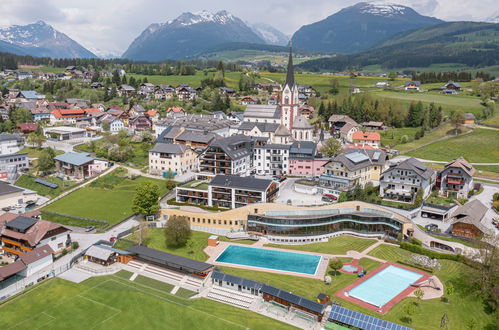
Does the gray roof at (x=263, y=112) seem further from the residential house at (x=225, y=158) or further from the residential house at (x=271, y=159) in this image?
the residential house at (x=225, y=158)

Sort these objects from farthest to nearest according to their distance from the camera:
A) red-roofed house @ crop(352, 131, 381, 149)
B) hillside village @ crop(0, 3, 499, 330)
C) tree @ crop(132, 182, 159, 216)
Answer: red-roofed house @ crop(352, 131, 381, 149)
tree @ crop(132, 182, 159, 216)
hillside village @ crop(0, 3, 499, 330)

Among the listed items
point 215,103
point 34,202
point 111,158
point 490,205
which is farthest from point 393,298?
point 215,103

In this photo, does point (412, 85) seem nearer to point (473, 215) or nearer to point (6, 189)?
point (473, 215)

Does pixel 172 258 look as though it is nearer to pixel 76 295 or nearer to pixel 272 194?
pixel 76 295

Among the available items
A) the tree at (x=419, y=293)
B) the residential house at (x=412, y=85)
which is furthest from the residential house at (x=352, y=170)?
the residential house at (x=412, y=85)

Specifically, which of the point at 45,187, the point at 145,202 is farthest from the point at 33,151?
the point at 145,202

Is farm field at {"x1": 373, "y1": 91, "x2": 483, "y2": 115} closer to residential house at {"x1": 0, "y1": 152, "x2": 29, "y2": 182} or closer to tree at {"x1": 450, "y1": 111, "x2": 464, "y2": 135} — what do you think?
tree at {"x1": 450, "y1": 111, "x2": 464, "y2": 135}

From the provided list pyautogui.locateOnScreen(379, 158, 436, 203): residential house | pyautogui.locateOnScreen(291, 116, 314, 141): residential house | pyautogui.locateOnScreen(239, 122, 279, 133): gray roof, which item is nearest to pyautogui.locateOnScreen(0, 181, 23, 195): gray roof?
pyautogui.locateOnScreen(239, 122, 279, 133): gray roof
